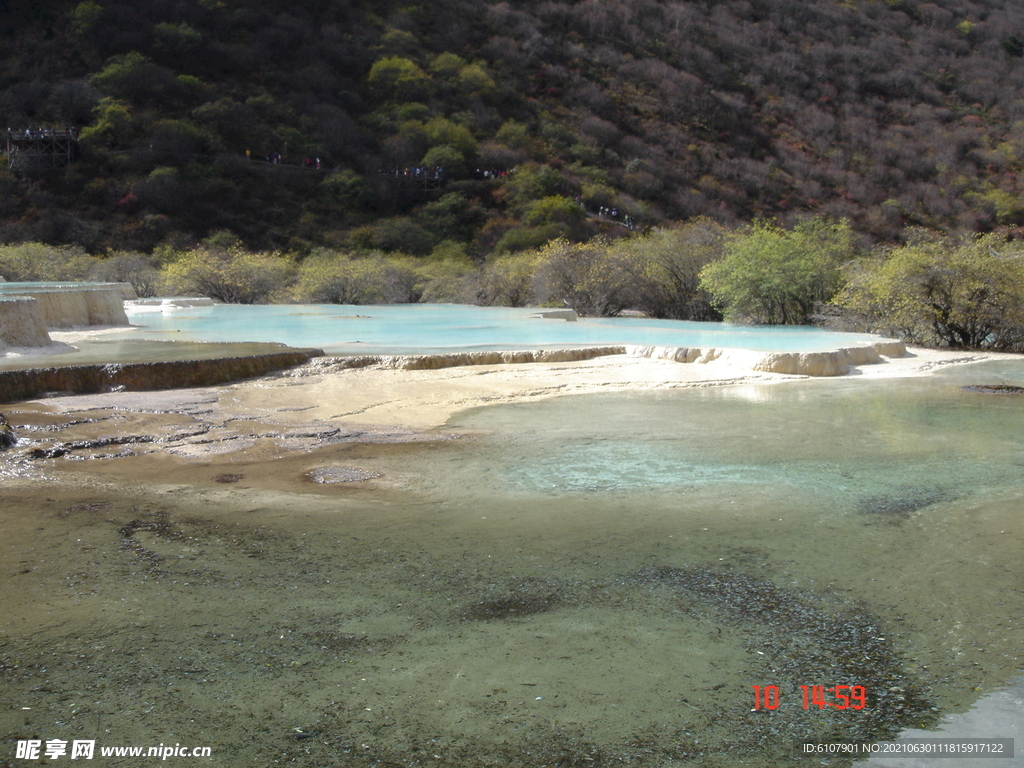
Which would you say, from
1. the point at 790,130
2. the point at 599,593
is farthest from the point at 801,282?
the point at 790,130

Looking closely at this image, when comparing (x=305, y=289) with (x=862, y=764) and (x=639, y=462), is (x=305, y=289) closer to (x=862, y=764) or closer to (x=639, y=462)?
(x=639, y=462)

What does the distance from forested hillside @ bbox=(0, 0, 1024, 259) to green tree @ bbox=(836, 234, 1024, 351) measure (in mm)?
22785

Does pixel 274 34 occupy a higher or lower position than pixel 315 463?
higher

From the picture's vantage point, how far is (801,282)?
16.9 meters

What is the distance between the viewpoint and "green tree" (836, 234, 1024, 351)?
13.4m

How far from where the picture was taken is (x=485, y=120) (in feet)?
157

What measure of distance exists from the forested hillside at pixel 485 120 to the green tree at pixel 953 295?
74.8 feet

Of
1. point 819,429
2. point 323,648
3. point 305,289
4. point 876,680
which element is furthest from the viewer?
point 305,289

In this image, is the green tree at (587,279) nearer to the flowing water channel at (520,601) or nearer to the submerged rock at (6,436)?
the flowing water channel at (520,601)

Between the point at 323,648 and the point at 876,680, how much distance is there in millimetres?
2193

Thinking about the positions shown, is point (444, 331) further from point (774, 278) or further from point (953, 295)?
point (953, 295)
